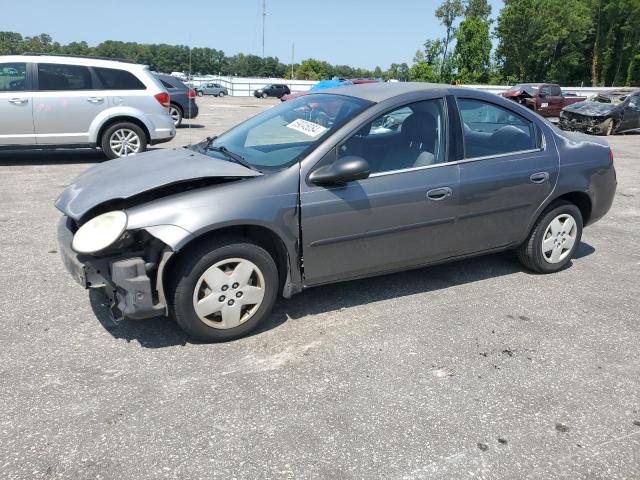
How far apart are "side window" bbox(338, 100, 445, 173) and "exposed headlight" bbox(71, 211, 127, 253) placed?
4.86 feet

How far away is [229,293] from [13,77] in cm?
724

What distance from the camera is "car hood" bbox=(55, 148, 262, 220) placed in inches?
131

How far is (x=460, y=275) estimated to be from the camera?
4.73m

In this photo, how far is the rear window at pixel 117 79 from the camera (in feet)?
29.5

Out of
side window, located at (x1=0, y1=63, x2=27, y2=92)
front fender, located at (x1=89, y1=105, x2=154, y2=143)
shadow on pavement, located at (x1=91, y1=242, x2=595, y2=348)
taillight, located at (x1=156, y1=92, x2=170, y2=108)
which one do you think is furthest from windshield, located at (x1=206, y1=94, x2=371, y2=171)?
side window, located at (x1=0, y1=63, x2=27, y2=92)

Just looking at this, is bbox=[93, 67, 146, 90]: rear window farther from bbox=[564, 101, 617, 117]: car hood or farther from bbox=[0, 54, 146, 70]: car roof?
bbox=[564, 101, 617, 117]: car hood

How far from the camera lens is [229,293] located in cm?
335

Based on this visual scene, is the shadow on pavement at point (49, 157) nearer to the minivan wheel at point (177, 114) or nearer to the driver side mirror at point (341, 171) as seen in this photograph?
the minivan wheel at point (177, 114)

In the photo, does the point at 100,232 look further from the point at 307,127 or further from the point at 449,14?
the point at 449,14

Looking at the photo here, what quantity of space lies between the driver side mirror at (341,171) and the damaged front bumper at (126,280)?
3.44 feet

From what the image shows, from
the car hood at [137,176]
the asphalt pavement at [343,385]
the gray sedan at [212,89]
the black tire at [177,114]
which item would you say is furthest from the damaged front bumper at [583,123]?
the gray sedan at [212,89]

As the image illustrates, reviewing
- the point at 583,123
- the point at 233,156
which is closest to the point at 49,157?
the point at 233,156

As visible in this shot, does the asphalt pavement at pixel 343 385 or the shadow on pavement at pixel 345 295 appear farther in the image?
the shadow on pavement at pixel 345 295

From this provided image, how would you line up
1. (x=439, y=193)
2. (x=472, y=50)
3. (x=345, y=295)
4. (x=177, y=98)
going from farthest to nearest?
(x=472, y=50), (x=177, y=98), (x=345, y=295), (x=439, y=193)
